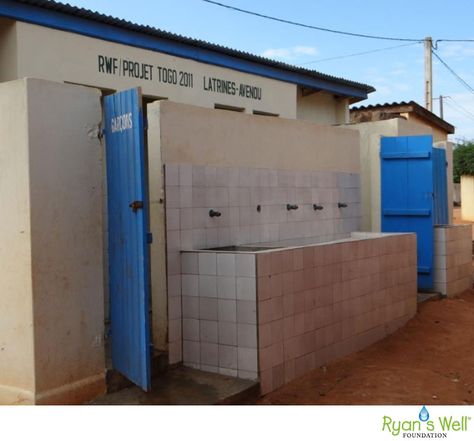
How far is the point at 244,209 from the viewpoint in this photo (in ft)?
20.9

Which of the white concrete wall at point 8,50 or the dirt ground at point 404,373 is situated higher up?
the white concrete wall at point 8,50

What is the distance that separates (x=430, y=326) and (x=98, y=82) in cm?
542

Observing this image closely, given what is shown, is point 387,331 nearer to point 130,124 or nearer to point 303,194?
point 303,194

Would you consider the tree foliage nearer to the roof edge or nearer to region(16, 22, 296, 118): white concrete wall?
the roof edge

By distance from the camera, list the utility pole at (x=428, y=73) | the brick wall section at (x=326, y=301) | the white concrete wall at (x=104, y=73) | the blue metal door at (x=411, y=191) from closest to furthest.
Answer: the brick wall section at (x=326, y=301) → the white concrete wall at (x=104, y=73) → the blue metal door at (x=411, y=191) → the utility pole at (x=428, y=73)

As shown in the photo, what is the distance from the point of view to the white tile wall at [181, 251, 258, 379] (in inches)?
198

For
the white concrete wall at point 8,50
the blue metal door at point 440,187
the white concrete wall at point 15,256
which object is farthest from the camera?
the blue metal door at point 440,187

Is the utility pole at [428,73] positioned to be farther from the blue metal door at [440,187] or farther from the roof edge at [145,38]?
the blue metal door at [440,187]

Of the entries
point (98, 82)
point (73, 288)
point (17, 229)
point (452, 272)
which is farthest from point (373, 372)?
point (98, 82)

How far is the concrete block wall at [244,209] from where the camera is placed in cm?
541

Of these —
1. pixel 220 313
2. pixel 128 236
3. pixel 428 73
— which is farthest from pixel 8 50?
pixel 428 73
